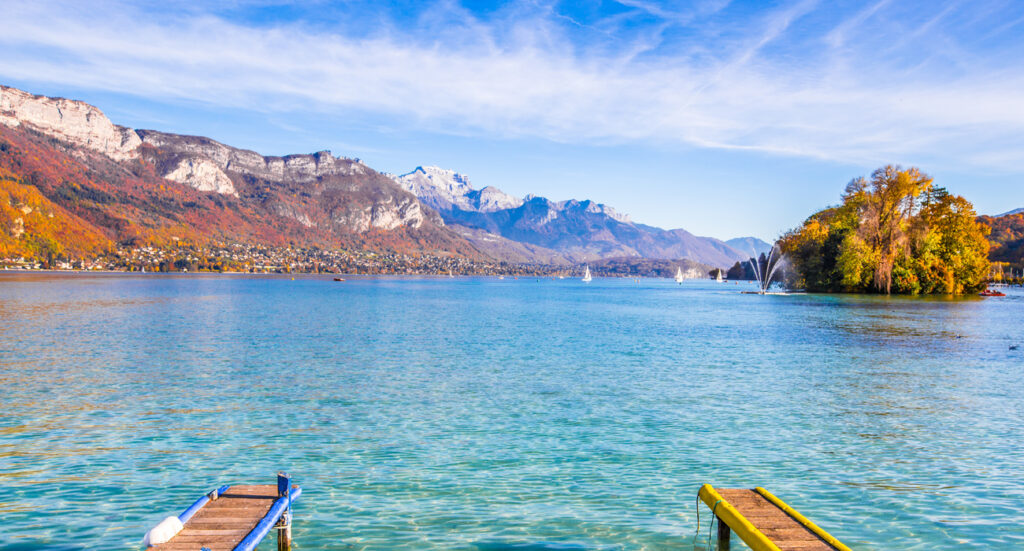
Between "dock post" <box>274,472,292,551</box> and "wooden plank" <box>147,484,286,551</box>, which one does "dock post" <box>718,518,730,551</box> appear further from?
"wooden plank" <box>147,484,286,551</box>

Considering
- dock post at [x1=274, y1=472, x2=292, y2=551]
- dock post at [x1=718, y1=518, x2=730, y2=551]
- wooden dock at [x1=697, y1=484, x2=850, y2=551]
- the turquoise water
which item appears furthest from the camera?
the turquoise water

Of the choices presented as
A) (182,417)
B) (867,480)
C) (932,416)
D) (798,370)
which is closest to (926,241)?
(798,370)

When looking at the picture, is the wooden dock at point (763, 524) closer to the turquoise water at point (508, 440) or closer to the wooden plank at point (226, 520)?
the turquoise water at point (508, 440)

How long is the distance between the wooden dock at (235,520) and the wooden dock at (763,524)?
6.63 metres

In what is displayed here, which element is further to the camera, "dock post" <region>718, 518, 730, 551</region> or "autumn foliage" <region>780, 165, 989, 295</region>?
"autumn foliage" <region>780, 165, 989, 295</region>

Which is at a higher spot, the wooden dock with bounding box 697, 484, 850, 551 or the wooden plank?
the wooden dock with bounding box 697, 484, 850, 551

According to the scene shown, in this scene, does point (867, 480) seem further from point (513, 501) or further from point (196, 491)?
point (196, 491)

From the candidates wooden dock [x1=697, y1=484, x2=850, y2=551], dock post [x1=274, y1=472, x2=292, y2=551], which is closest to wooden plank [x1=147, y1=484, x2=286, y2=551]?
dock post [x1=274, y1=472, x2=292, y2=551]

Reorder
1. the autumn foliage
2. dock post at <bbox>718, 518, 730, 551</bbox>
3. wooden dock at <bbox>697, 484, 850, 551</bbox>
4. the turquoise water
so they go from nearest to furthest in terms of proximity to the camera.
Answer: wooden dock at <bbox>697, 484, 850, 551</bbox>, dock post at <bbox>718, 518, 730, 551</bbox>, the turquoise water, the autumn foliage

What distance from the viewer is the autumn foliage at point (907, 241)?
4250 inches

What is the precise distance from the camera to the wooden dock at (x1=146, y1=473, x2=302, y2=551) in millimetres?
8202

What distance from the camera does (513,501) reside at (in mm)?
12781

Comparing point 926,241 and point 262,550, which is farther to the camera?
point 926,241

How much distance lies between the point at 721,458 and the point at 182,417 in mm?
16788
